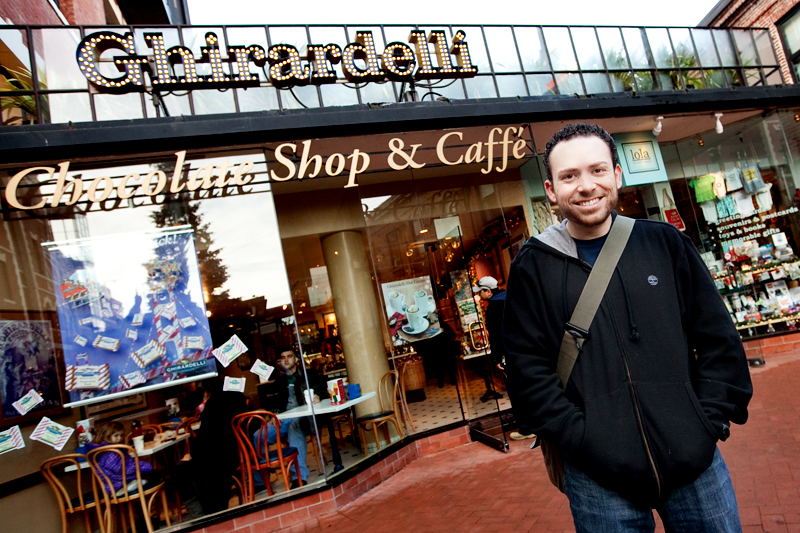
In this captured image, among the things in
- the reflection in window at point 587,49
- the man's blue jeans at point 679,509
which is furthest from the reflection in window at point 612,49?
the man's blue jeans at point 679,509

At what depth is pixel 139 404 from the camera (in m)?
5.30

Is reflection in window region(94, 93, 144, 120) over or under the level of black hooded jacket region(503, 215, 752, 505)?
over

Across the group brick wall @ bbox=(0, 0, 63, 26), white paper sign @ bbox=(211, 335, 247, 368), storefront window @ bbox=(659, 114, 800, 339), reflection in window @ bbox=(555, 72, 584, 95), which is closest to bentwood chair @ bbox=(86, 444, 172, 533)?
white paper sign @ bbox=(211, 335, 247, 368)

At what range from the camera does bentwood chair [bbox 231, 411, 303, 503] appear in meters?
5.07

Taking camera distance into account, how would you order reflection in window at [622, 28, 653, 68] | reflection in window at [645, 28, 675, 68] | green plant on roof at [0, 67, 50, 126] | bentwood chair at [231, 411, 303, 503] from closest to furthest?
bentwood chair at [231, 411, 303, 503], green plant on roof at [0, 67, 50, 126], reflection in window at [622, 28, 653, 68], reflection in window at [645, 28, 675, 68]

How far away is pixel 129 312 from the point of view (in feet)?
17.0

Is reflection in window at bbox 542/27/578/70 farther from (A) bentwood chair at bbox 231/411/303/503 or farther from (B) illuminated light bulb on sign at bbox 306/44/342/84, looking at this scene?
(A) bentwood chair at bbox 231/411/303/503

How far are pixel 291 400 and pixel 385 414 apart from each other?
150cm

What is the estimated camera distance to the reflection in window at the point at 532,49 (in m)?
7.46

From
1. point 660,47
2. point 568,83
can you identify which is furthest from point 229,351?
point 660,47

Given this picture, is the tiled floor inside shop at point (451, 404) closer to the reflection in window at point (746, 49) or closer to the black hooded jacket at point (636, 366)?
the black hooded jacket at point (636, 366)

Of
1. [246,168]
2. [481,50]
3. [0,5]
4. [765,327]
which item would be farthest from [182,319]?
[765,327]

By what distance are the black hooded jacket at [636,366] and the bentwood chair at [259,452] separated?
4221 millimetres

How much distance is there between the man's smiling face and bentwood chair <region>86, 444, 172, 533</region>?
4798mm
